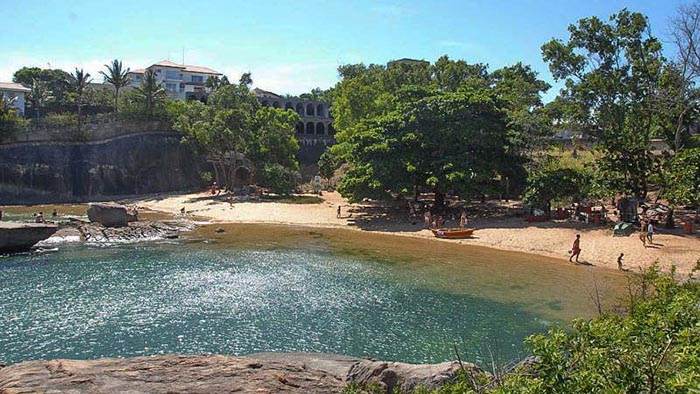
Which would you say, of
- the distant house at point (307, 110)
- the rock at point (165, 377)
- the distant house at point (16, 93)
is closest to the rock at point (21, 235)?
the rock at point (165, 377)

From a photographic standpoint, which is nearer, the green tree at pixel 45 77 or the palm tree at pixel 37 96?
the palm tree at pixel 37 96

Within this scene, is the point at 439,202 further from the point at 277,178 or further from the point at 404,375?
the point at 404,375

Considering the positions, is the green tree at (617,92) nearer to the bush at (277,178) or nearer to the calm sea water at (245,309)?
the calm sea water at (245,309)

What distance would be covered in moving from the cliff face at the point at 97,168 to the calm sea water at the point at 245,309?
32.4 meters

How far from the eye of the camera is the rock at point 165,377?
31.0 feet

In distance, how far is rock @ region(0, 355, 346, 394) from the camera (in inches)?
372

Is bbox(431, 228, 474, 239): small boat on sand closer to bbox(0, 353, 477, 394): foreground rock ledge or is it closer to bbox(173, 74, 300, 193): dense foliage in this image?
bbox(173, 74, 300, 193): dense foliage

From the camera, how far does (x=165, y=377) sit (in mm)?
10266

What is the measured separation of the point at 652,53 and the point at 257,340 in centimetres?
3838

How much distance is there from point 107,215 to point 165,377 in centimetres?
3747

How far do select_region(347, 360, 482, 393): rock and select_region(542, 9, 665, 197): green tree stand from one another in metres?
33.2

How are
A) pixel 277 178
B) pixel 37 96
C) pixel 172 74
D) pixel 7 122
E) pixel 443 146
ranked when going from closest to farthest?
1. pixel 443 146
2. pixel 7 122
3. pixel 277 178
4. pixel 37 96
5. pixel 172 74

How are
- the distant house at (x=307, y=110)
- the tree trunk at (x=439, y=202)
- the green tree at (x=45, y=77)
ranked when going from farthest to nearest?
the distant house at (x=307, y=110) < the green tree at (x=45, y=77) < the tree trunk at (x=439, y=202)

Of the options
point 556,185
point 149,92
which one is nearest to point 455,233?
point 556,185
